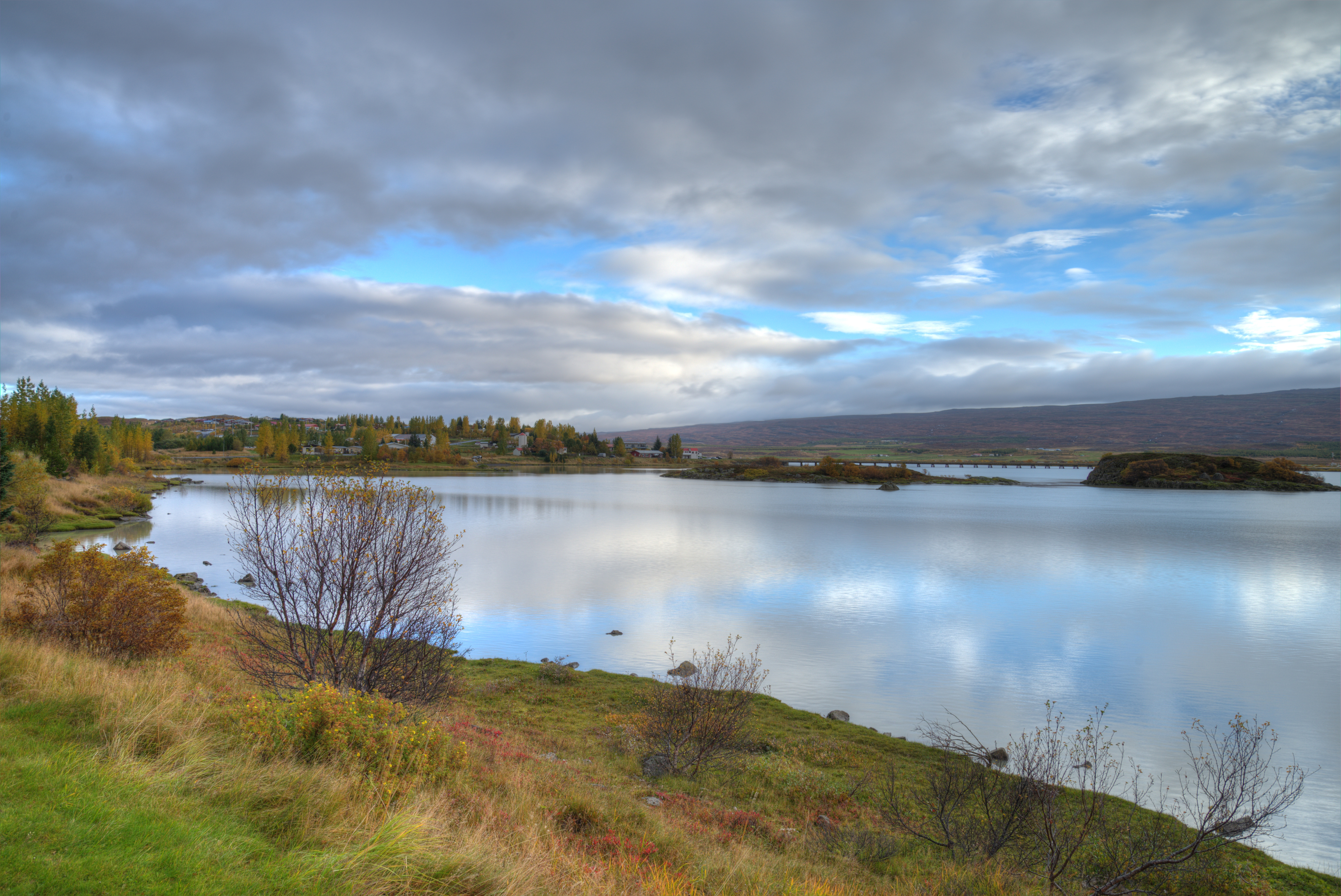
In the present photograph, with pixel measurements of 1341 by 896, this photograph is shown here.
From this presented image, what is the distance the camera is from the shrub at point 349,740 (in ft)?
24.4

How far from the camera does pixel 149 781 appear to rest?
19.5 feet

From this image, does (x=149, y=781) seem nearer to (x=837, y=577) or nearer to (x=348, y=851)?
(x=348, y=851)

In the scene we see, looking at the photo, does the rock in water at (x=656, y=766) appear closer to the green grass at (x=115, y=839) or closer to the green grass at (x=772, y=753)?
the green grass at (x=772, y=753)

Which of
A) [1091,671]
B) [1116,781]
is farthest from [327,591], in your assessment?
[1091,671]

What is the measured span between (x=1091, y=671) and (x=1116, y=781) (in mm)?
8499

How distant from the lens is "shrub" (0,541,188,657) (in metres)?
12.8

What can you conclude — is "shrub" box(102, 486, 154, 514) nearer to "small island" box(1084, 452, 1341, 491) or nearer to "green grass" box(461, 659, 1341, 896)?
"green grass" box(461, 659, 1341, 896)

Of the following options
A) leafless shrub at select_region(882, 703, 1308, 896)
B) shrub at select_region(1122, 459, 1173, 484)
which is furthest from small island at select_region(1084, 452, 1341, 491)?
leafless shrub at select_region(882, 703, 1308, 896)

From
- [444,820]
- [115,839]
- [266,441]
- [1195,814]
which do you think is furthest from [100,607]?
[266,441]

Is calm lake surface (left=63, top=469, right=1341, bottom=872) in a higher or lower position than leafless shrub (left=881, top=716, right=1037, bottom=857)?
lower

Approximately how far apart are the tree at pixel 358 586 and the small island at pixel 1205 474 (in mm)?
128365

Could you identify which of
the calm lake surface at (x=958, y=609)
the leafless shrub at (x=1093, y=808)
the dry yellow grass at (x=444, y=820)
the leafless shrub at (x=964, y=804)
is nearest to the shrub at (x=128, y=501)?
the calm lake surface at (x=958, y=609)

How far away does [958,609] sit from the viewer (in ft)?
92.6

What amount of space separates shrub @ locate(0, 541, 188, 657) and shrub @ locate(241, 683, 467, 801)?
7.05 metres
